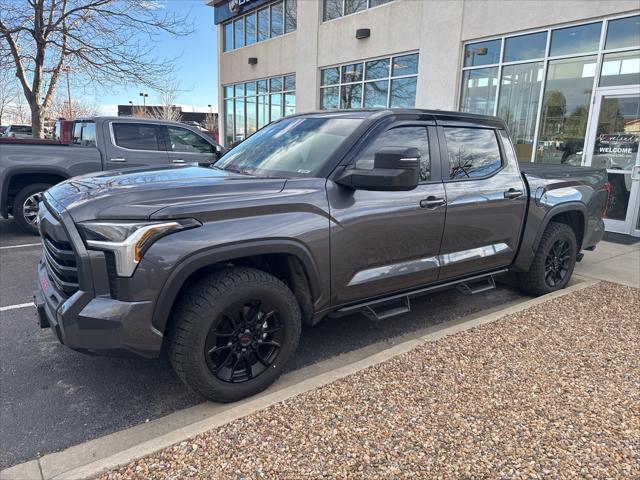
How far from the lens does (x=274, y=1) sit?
57.0ft

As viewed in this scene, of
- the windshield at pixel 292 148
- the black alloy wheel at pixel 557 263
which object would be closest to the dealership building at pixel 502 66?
the black alloy wheel at pixel 557 263

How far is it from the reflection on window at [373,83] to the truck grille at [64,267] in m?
10.1

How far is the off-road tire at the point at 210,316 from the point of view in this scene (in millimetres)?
2541

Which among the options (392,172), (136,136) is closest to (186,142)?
(136,136)

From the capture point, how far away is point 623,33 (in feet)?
25.9

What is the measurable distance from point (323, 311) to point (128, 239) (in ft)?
4.52

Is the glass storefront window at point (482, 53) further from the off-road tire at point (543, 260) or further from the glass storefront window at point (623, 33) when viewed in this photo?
the off-road tire at point (543, 260)

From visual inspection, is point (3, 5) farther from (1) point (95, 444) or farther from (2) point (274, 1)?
(1) point (95, 444)

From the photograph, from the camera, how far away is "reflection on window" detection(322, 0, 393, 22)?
517 inches

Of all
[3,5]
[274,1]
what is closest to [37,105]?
[3,5]

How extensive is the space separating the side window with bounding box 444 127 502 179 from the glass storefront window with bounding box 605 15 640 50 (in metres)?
5.50

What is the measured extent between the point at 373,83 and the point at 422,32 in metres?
2.25

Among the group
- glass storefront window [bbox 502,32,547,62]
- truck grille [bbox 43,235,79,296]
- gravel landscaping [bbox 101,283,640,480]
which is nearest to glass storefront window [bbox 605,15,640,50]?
glass storefront window [bbox 502,32,547,62]

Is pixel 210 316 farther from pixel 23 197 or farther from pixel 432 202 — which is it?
pixel 23 197
